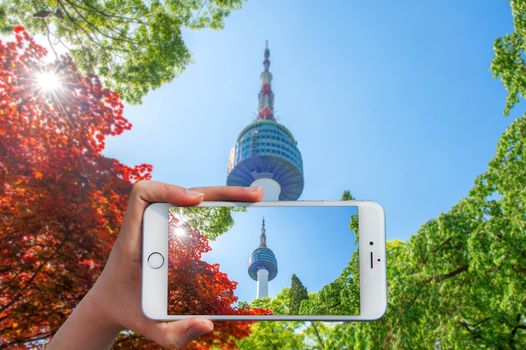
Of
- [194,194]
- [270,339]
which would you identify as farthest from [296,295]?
[270,339]

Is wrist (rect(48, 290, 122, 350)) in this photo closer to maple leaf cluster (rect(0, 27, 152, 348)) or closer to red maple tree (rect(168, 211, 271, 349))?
red maple tree (rect(168, 211, 271, 349))

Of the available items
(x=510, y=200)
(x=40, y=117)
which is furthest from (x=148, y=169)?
(x=510, y=200)

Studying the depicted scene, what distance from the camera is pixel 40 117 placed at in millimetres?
7961

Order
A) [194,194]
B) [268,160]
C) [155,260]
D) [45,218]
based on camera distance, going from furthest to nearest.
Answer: [268,160]
[45,218]
[155,260]
[194,194]

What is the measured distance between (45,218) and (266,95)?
7792 cm

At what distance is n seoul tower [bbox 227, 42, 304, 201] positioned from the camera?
68.4 m

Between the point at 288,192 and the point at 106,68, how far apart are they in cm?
6580

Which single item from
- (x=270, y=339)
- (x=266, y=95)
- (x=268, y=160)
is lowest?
(x=270, y=339)

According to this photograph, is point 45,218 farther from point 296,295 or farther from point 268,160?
point 268,160

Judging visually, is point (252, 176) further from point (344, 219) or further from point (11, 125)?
point (344, 219)

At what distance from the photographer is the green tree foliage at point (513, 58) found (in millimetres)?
6602

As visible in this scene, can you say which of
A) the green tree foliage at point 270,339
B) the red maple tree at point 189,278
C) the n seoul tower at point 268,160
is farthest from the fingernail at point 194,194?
the n seoul tower at point 268,160

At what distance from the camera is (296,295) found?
113 inches

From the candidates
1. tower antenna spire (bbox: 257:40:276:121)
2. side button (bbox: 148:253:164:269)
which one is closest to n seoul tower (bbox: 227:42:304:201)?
tower antenna spire (bbox: 257:40:276:121)
